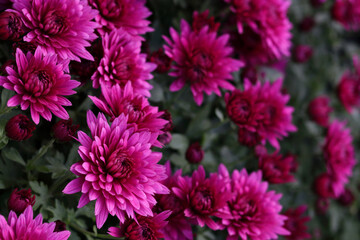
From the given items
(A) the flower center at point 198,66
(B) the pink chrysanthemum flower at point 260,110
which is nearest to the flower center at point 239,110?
(B) the pink chrysanthemum flower at point 260,110

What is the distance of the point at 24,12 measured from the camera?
801 millimetres

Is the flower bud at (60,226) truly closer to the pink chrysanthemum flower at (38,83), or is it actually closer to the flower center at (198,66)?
the pink chrysanthemum flower at (38,83)

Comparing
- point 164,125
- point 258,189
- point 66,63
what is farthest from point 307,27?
point 66,63

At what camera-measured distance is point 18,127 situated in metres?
0.80

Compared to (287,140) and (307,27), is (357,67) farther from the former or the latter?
(287,140)

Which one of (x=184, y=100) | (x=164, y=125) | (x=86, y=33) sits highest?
(x=86, y=33)

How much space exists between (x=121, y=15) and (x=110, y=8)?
1.6 inches

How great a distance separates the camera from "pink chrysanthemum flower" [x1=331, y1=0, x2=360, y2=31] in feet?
5.18

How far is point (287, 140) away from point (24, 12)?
1.04 meters

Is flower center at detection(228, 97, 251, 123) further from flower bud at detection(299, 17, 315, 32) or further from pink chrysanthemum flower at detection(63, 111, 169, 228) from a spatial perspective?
flower bud at detection(299, 17, 315, 32)

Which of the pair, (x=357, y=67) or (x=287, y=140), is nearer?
(x=287, y=140)

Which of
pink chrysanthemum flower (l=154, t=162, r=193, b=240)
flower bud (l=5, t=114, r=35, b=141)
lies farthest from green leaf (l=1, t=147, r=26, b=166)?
pink chrysanthemum flower (l=154, t=162, r=193, b=240)

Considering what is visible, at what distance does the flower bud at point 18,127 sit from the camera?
2.63ft

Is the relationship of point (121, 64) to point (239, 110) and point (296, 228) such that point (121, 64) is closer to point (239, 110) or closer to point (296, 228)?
point (239, 110)
